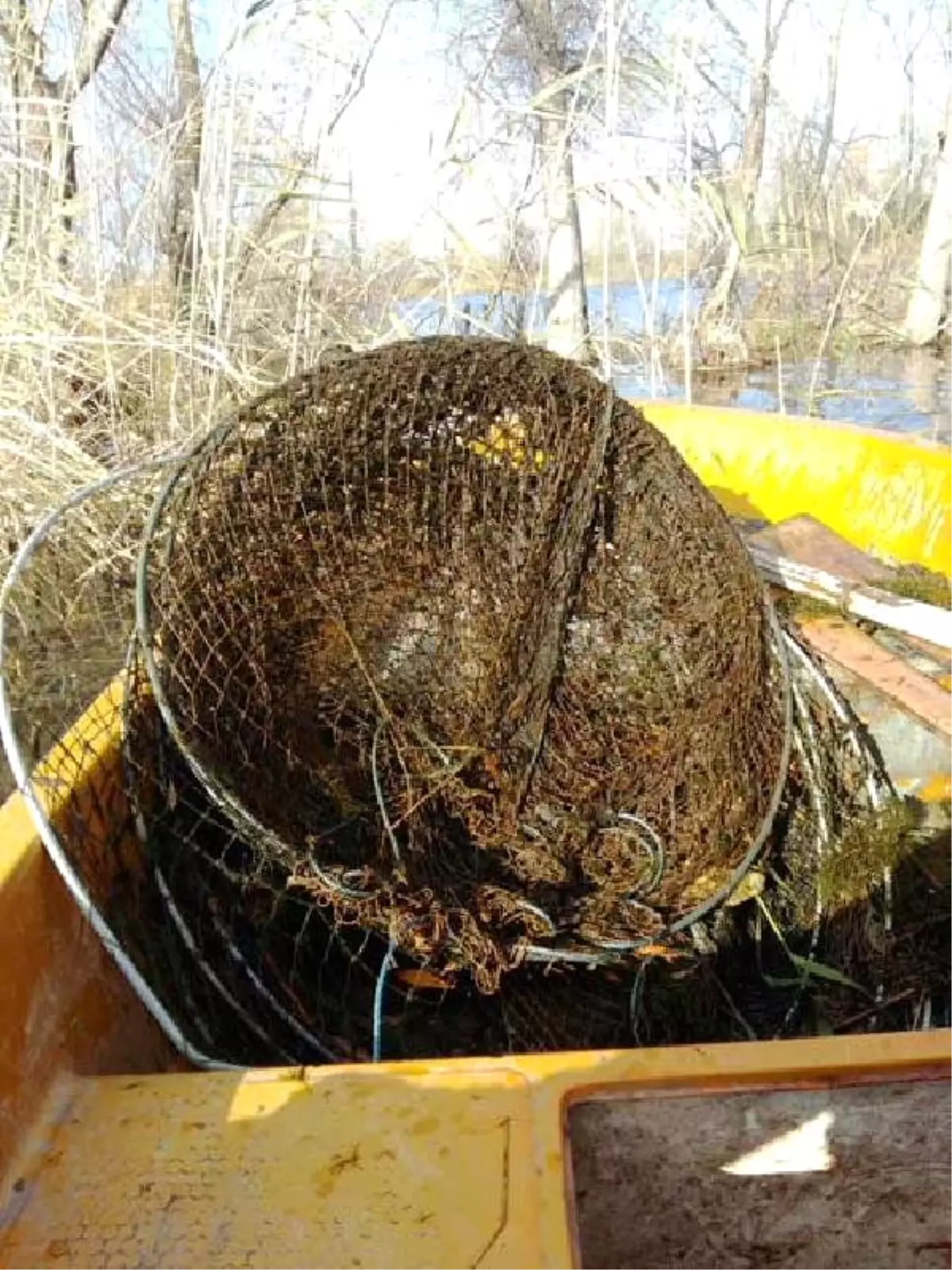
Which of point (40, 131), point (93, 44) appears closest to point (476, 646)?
point (40, 131)

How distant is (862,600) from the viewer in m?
2.72

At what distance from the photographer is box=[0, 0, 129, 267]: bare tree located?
9.77 ft

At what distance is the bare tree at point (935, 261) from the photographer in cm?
1002

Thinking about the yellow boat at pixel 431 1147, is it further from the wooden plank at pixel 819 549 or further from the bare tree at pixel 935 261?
the bare tree at pixel 935 261

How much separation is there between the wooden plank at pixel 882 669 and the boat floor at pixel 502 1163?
117 centimetres

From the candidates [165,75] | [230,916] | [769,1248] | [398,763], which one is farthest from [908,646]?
[165,75]

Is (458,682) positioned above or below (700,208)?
below

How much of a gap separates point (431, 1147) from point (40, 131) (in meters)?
3.20

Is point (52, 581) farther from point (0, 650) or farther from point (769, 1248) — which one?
point (769, 1248)

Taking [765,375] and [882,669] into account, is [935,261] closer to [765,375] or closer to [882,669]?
[765,375]

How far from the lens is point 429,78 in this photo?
15.3ft

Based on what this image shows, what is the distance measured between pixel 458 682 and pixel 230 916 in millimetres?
792

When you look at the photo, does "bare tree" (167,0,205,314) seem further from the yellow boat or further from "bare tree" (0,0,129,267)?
the yellow boat

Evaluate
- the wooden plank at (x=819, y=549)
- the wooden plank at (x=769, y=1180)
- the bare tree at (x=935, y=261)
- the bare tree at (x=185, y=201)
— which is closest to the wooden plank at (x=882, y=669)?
the wooden plank at (x=819, y=549)
